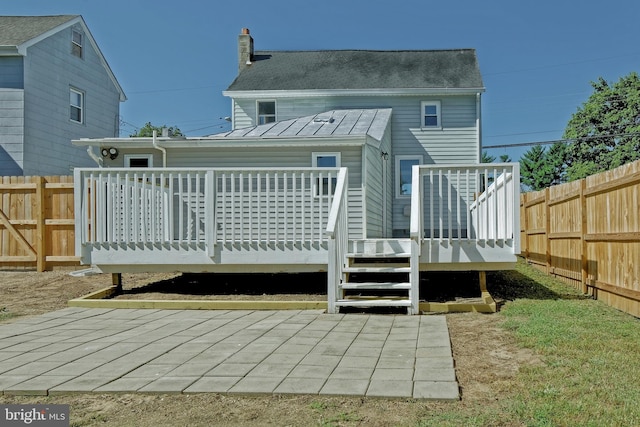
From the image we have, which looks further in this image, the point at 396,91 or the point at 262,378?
the point at 396,91

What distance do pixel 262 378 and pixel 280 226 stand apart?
4.57 m

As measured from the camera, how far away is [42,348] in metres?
5.01

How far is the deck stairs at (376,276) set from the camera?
6844 mm

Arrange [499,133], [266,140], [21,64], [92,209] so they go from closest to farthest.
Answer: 1. [92,209]
2. [266,140]
3. [21,64]
4. [499,133]

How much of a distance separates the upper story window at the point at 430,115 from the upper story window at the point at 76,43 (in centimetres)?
1137

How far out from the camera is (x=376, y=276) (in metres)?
8.91

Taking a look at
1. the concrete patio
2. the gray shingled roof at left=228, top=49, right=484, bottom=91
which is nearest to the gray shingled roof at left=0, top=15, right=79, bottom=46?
the gray shingled roof at left=228, top=49, right=484, bottom=91

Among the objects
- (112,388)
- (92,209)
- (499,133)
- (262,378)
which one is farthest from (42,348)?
(499,133)

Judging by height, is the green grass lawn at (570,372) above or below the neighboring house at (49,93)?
→ below

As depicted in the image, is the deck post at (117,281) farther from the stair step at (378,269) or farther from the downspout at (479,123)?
the downspout at (479,123)

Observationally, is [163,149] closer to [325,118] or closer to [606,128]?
[325,118]

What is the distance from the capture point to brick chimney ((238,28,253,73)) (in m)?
19.9

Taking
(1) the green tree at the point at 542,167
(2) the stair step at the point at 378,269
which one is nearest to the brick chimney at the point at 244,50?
(2) the stair step at the point at 378,269

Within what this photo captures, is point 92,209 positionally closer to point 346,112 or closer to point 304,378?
point 304,378
